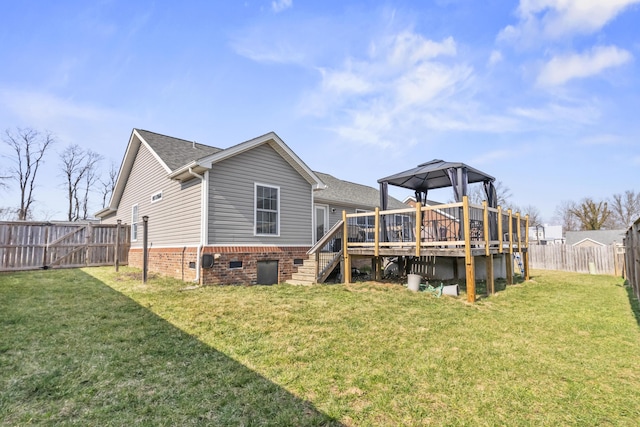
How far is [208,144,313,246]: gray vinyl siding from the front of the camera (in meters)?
9.08

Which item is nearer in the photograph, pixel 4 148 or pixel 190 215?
pixel 190 215

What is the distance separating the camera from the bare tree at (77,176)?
31.4 metres

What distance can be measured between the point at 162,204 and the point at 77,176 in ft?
91.4

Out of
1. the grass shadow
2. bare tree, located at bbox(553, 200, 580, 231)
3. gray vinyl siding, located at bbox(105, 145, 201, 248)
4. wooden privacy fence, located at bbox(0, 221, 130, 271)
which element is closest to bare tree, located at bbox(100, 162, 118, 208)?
gray vinyl siding, located at bbox(105, 145, 201, 248)

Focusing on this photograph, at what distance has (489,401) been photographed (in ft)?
9.70

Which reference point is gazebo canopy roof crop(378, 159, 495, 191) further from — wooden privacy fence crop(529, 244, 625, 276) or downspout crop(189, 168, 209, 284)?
wooden privacy fence crop(529, 244, 625, 276)

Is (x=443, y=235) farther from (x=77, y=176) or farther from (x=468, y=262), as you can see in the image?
(x=77, y=176)

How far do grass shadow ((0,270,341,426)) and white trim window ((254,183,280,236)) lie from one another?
4851 mm

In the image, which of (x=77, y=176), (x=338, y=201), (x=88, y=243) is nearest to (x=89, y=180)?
(x=77, y=176)

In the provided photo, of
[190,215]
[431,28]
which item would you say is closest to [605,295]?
[431,28]

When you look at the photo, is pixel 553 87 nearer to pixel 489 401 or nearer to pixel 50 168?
pixel 489 401

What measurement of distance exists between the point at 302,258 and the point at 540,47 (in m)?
9.65

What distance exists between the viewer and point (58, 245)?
12172 millimetres

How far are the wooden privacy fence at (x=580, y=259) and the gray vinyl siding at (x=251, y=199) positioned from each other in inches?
521
